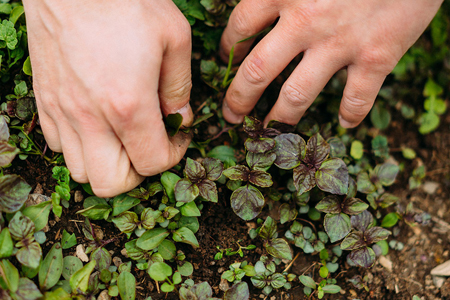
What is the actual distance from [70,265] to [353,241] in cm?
148

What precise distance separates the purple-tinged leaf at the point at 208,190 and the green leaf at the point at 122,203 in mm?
345

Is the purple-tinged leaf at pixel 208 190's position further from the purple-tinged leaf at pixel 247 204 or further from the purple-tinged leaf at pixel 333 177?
the purple-tinged leaf at pixel 333 177

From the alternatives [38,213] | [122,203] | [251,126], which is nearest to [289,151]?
[251,126]

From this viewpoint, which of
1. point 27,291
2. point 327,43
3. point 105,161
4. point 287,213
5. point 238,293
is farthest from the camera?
point 287,213

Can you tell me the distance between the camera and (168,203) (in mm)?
1803

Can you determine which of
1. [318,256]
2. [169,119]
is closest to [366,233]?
[318,256]

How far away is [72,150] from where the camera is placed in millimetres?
1642

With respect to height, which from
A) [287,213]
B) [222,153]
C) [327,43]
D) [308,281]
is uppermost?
[327,43]

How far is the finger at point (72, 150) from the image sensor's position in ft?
5.33

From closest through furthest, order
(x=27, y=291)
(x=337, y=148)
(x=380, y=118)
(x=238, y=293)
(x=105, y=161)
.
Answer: (x=27, y=291) → (x=105, y=161) → (x=238, y=293) → (x=337, y=148) → (x=380, y=118)

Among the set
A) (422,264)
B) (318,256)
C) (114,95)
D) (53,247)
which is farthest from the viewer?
(422,264)

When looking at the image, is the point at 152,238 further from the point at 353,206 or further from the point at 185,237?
the point at 353,206

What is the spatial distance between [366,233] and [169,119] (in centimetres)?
125

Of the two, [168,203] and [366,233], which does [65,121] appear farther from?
[366,233]
